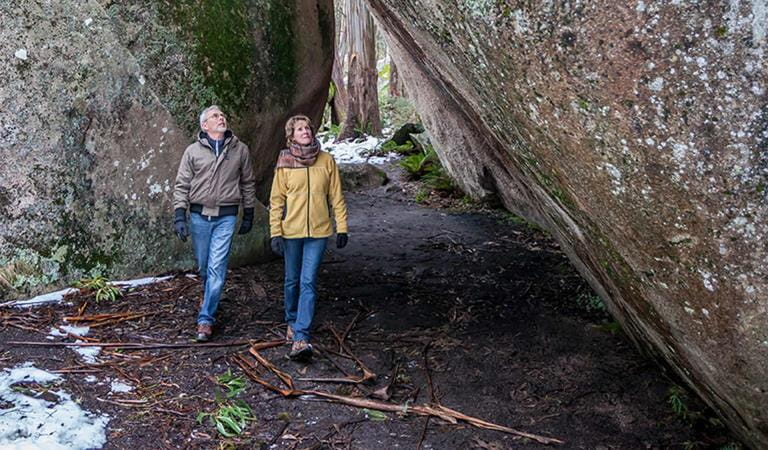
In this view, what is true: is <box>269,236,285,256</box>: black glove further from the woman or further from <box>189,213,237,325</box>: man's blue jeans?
<box>189,213,237,325</box>: man's blue jeans

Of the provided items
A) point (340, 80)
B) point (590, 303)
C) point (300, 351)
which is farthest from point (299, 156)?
point (340, 80)

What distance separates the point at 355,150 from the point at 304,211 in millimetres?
11922

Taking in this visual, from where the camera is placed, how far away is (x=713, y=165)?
10.9ft

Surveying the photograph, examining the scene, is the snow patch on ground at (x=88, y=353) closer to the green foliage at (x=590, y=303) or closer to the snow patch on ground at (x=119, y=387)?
the snow patch on ground at (x=119, y=387)

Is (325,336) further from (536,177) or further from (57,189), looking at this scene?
(57,189)

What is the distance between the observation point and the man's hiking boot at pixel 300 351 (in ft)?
18.3

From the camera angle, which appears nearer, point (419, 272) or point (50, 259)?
point (50, 259)

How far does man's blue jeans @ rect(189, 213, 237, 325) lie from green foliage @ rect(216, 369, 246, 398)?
77 centimetres

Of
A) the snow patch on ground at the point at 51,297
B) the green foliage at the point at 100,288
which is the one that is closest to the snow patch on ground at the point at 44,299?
the snow patch on ground at the point at 51,297

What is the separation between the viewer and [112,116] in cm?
691

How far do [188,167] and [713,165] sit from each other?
413cm

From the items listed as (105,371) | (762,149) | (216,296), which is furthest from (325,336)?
(762,149)

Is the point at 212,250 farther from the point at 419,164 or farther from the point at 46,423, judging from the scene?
the point at 419,164

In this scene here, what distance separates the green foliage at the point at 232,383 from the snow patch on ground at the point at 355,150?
10.6 meters
